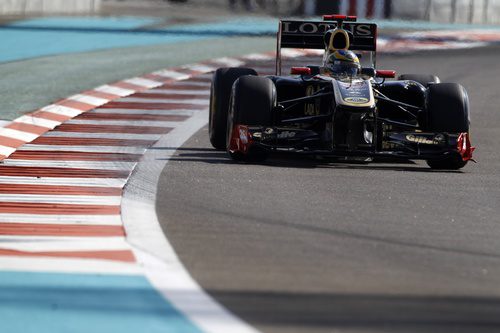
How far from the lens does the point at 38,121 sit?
14586mm

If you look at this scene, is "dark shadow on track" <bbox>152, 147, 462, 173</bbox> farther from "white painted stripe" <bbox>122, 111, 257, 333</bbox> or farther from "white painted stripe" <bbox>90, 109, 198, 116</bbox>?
"white painted stripe" <bbox>90, 109, 198, 116</bbox>

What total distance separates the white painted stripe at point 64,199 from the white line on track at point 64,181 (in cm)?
58

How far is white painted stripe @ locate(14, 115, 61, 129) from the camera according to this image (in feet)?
47.1

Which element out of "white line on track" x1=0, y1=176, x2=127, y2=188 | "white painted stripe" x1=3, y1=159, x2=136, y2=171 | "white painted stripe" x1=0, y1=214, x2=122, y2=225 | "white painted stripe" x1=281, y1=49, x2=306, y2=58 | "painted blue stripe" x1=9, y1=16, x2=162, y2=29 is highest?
"white painted stripe" x1=0, y1=214, x2=122, y2=225

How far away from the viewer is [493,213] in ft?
31.3

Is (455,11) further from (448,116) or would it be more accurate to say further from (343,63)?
(448,116)

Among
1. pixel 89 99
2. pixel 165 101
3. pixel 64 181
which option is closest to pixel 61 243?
pixel 64 181

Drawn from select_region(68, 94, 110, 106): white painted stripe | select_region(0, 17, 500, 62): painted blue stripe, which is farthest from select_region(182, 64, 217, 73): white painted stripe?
select_region(68, 94, 110, 106): white painted stripe

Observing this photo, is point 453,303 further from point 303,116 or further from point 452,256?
point 303,116

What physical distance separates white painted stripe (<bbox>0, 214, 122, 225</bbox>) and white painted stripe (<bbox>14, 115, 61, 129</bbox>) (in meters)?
5.51

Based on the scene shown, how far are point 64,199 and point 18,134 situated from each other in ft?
13.1

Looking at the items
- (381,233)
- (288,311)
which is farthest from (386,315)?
(381,233)

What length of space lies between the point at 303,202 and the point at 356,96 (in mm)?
2385

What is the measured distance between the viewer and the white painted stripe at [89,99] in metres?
16.9
